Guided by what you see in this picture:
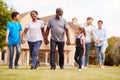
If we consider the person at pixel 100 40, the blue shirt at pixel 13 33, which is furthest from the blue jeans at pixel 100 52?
the blue shirt at pixel 13 33

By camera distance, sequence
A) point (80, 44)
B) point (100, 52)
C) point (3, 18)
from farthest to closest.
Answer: point (3, 18), point (100, 52), point (80, 44)

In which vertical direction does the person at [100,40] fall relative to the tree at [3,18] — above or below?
below

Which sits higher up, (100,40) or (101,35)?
(101,35)

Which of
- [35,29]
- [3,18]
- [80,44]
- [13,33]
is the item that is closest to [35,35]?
[35,29]

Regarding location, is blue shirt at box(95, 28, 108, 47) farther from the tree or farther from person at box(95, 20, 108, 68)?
the tree

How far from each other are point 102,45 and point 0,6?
36168 millimetres

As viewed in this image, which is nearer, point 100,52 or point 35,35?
point 35,35

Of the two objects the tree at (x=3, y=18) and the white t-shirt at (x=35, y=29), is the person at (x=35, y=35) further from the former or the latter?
the tree at (x=3, y=18)

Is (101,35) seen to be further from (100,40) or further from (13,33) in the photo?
(13,33)

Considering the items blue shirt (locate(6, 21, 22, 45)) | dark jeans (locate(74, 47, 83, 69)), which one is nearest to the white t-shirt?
blue shirt (locate(6, 21, 22, 45))

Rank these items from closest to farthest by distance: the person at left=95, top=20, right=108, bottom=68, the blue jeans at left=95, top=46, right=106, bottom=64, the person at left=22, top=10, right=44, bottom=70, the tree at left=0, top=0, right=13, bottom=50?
the person at left=22, top=10, right=44, bottom=70, the person at left=95, top=20, right=108, bottom=68, the blue jeans at left=95, top=46, right=106, bottom=64, the tree at left=0, top=0, right=13, bottom=50

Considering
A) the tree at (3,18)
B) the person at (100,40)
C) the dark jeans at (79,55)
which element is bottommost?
the dark jeans at (79,55)

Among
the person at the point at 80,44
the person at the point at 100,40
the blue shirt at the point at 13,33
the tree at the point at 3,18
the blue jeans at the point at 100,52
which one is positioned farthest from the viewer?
the tree at the point at 3,18

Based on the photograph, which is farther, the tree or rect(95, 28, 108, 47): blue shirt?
the tree
